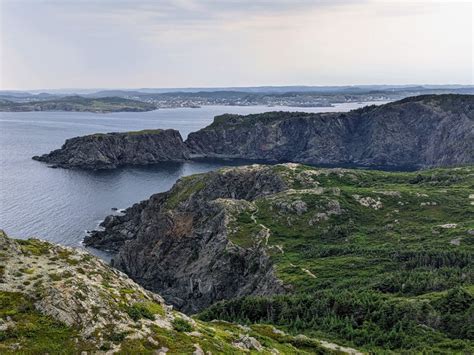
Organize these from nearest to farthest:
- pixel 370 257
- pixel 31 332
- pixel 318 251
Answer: pixel 31 332
pixel 370 257
pixel 318 251

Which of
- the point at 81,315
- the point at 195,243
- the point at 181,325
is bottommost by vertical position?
the point at 195,243

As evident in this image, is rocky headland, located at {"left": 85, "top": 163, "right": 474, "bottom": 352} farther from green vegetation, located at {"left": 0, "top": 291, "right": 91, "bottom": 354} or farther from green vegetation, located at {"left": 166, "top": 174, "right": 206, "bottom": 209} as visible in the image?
green vegetation, located at {"left": 0, "top": 291, "right": 91, "bottom": 354}

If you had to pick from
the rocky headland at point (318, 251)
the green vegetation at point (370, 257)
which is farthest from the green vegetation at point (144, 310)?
the rocky headland at point (318, 251)

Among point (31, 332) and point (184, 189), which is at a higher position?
point (31, 332)

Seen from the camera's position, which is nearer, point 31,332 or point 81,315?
point 31,332

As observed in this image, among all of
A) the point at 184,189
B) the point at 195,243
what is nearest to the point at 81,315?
the point at 195,243

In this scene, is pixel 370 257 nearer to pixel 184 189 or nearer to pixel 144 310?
pixel 144 310

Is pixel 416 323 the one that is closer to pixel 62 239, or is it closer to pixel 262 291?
pixel 262 291
